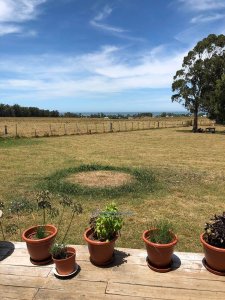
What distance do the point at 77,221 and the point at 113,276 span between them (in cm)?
335

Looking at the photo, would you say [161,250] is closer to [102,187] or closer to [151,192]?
[151,192]

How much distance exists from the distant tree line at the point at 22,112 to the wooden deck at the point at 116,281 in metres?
90.9

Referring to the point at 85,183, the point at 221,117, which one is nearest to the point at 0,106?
the point at 221,117

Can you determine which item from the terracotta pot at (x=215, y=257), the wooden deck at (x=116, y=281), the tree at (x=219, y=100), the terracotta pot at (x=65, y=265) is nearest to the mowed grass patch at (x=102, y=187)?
the wooden deck at (x=116, y=281)

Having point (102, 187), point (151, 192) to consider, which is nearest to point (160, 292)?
point (151, 192)

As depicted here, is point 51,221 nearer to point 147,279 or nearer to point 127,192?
point 127,192

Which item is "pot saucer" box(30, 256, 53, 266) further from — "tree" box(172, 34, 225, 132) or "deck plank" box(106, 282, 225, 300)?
"tree" box(172, 34, 225, 132)

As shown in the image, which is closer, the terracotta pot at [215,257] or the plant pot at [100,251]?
the terracotta pot at [215,257]

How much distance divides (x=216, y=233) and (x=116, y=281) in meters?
1.28

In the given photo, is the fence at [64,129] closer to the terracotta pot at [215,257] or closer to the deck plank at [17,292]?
the deck plank at [17,292]

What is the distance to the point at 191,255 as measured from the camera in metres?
3.90

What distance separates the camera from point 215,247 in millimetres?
3469

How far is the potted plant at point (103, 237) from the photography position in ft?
11.9

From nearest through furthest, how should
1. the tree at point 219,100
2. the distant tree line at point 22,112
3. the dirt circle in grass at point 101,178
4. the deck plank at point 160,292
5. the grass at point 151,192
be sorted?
the deck plank at point 160,292 → the grass at point 151,192 → the dirt circle in grass at point 101,178 → the tree at point 219,100 → the distant tree line at point 22,112
